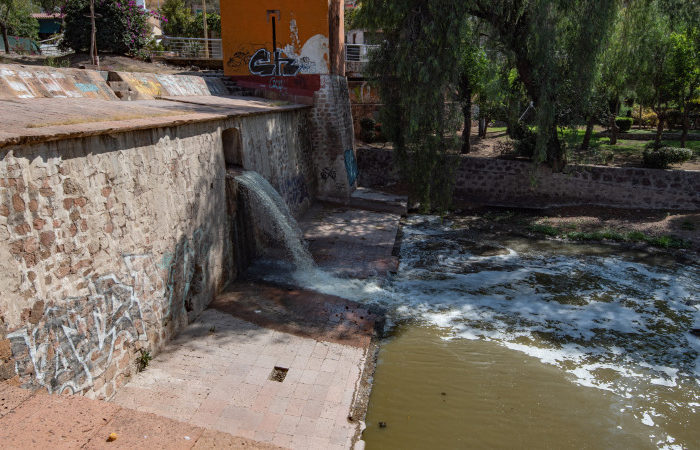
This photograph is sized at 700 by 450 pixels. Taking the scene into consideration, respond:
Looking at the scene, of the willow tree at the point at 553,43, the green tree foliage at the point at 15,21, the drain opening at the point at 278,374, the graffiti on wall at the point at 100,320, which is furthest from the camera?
the green tree foliage at the point at 15,21

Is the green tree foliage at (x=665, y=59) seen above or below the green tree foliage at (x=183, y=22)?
below

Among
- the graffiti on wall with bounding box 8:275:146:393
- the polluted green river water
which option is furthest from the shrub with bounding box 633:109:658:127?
the graffiti on wall with bounding box 8:275:146:393

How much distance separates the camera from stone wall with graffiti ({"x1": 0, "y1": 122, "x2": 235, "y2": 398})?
4270mm

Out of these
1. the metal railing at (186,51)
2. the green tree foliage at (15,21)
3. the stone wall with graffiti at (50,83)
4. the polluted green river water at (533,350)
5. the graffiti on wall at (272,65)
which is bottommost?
the polluted green river water at (533,350)

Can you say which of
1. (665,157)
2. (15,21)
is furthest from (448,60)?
(15,21)

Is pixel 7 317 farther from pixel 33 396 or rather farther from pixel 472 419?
pixel 472 419

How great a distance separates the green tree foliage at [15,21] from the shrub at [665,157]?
22.2 m

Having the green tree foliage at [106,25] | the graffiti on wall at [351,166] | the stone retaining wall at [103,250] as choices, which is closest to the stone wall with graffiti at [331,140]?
the graffiti on wall at [351,166]

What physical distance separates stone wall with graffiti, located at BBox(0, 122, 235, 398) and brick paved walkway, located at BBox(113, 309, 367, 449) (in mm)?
386

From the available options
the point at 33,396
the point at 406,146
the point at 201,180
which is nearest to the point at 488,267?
the point at 406,146

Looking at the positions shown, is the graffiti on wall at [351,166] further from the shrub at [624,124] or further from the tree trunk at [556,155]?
the shrub at [624,124]

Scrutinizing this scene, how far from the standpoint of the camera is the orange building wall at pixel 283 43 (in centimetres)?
1477

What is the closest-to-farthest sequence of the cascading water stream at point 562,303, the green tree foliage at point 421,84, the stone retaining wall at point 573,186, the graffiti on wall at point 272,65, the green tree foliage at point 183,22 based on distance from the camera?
the cascading water stream at point 562,303 → the green tree foliage at point 421,84 → the stone retaining wall at point 573,186 → the graffiti on wall at point 272,65 → the green tree foliage at point 183,22

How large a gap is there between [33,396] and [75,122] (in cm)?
342
